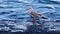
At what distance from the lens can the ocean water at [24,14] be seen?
243cm

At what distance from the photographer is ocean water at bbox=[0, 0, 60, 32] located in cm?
243

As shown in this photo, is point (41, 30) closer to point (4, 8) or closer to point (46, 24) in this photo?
point (46, 24)

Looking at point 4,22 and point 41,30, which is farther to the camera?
point 4,22

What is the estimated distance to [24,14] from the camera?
2771 millimetres

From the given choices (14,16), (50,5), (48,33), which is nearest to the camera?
(48,33)

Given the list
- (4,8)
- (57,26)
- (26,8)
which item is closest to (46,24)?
(57,26)

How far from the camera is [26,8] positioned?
9.55 ft

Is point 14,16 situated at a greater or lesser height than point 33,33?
greater

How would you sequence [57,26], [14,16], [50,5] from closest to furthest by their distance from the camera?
[57,26] → [14,16] → [50,5]

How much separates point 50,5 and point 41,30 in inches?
30.4

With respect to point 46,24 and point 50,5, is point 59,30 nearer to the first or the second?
point 46,24

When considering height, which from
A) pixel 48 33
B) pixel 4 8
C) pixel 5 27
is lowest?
pixel 48 33

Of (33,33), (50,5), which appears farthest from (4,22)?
(50,5)

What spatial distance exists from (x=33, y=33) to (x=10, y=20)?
47 cm
